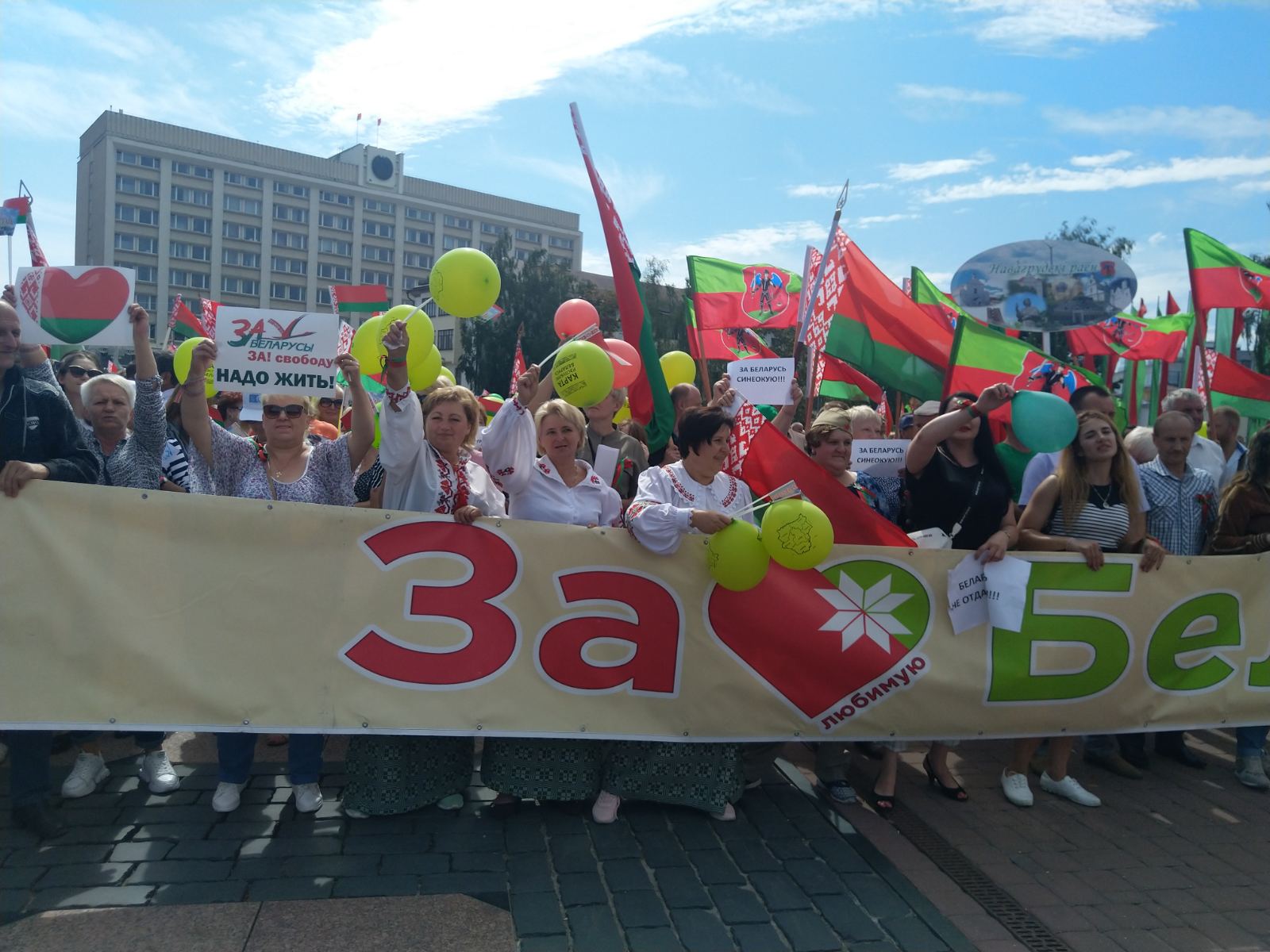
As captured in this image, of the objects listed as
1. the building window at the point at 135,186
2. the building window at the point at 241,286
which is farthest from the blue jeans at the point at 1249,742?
the building window at the point at 135,186

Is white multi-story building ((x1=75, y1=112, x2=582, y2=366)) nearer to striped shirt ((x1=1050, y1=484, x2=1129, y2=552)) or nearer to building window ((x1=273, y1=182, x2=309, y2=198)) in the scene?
building window ((x1=273, y1=182, x2=309, y2=198))

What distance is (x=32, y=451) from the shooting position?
3904 millimetres

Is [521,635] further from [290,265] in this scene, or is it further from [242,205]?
→ [242,205]

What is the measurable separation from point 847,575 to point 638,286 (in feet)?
7.65

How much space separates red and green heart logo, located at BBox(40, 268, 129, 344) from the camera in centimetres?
399

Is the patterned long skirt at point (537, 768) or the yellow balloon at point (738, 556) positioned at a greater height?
the yellow balloon at point (738, 556)

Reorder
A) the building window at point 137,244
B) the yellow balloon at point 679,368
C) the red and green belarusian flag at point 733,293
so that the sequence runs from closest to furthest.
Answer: the yellow balloon at point 679,368 < the red and green belarusian flag at point 733,293 < the building window at point 137,244

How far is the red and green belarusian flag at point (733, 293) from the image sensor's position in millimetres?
9664

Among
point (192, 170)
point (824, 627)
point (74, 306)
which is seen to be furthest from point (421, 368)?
point (192, 170)

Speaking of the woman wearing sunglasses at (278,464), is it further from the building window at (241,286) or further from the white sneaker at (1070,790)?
the building window at (241,286)

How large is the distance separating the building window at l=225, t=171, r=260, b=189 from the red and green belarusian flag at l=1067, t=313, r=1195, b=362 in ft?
318

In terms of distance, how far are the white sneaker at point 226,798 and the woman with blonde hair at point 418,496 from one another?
0.46 meters

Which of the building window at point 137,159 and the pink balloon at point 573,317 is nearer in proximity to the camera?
the pink balloon at point 573,317

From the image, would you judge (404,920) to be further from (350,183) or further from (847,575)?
(350,183)
